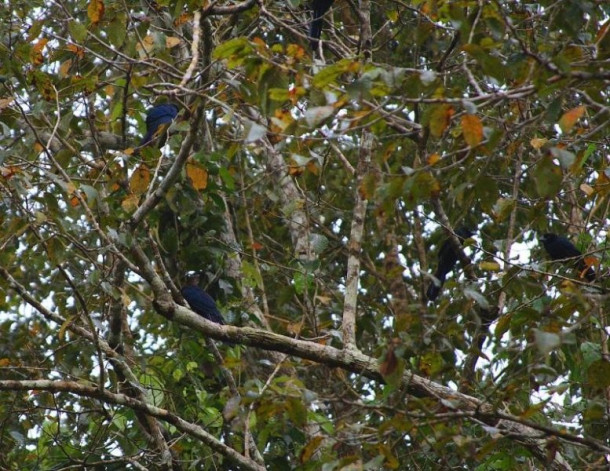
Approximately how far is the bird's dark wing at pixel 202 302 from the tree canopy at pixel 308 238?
178 mm

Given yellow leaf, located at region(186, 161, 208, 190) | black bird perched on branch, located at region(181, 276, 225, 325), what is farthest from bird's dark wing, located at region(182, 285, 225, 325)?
yellow leaf, located at region(186, 161, 208, 190)

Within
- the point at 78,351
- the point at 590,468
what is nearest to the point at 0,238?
the point at 78,351

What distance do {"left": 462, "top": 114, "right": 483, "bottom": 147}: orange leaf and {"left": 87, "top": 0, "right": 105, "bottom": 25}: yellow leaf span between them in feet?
7.77

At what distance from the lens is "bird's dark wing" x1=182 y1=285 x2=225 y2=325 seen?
19.0 feet

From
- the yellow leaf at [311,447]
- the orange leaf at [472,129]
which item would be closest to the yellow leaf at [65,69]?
the yellow leaf at [311,447]

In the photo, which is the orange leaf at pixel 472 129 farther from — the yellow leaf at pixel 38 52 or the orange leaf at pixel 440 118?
the yellow leaf at pixel 38 52

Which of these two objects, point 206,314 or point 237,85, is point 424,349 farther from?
point 206,314

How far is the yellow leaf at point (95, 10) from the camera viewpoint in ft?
14.7

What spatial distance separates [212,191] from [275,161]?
3.58ft

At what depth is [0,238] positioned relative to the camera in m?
4.51

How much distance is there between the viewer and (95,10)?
4.48 metres

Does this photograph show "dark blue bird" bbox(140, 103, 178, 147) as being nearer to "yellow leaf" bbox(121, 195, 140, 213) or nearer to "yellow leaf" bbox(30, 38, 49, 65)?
"yellow leaf" bbox(30, 38, 49, 65)

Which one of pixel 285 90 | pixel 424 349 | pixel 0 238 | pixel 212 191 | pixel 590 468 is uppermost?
pixel 212 191

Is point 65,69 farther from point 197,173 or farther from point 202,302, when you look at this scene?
point 202,302
